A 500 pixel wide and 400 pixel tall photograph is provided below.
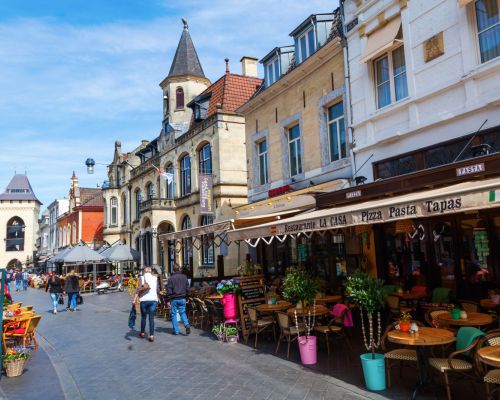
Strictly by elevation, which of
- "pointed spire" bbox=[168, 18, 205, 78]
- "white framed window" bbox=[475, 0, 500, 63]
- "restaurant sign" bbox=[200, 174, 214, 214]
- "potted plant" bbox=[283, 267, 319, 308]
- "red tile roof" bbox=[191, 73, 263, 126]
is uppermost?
"pointed spire" bbox=[168, 18, 205, 78]

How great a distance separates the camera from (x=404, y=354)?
530 cm

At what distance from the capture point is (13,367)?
674 cm

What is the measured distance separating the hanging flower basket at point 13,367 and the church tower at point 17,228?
72.5 metres

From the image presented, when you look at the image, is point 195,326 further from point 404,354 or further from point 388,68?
point 388,68

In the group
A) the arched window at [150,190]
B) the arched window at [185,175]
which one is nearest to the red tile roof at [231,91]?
the arched window at [185,175]

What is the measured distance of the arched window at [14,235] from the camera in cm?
7231

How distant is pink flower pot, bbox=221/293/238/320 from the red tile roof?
47.1ft

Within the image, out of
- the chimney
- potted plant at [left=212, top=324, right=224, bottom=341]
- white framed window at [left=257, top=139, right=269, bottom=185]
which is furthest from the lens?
the chimney

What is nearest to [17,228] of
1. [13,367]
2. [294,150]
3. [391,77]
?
[294,150]

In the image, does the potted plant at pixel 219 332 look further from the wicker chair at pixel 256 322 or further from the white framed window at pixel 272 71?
the white framed window at pixel 272 71

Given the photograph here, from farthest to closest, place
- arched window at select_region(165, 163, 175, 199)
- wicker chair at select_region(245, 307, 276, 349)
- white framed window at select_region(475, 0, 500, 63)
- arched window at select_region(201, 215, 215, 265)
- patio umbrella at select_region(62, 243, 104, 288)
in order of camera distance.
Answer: arched window at select_region(165, 163, 175, 199), patio umbrella at select_region(62, 243, 104, 288), arched window at select_region(201, 215, 215, 265), wicker chair at select_region(245, 307, 276, 349), white framed window at select_region(475, 0, 500, 63)

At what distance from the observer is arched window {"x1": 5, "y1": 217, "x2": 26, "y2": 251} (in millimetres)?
72312

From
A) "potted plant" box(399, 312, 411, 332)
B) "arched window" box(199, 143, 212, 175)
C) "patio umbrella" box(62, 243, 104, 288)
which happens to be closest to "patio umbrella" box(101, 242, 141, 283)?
"patio umbrella" box(62, 243, 104, 288)

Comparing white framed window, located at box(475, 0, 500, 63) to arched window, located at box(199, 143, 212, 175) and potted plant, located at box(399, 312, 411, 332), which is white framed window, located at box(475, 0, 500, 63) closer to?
potted plant, located at box(399, 312, 411, 332)
